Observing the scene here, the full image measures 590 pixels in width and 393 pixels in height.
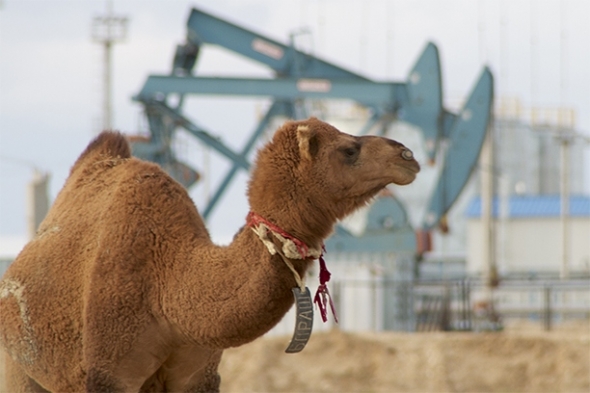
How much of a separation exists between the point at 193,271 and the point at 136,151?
17.5 meters

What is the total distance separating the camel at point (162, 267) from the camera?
5333 millimetres

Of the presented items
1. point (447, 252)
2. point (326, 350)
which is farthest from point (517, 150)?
point (326, 350)

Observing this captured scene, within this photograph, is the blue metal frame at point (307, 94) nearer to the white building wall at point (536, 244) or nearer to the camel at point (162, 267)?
the camel at point (162, 267)

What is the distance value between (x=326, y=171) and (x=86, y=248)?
1.44 metres

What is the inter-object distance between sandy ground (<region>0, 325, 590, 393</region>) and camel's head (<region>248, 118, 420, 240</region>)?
11099mm

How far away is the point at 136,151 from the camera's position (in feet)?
75.1

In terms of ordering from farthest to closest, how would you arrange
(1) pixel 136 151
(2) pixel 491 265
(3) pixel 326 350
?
1. (2) pixel 491 265
2. (1) pixel 136 151
3. (3) pixel 326 350

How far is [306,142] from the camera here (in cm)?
535

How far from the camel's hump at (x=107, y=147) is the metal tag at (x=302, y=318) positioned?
1.83m

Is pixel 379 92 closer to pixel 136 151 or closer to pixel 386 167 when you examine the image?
pixel 136 151

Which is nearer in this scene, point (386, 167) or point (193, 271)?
point (386, 167)

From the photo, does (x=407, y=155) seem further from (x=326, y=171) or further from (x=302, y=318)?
(x=302, y=318)

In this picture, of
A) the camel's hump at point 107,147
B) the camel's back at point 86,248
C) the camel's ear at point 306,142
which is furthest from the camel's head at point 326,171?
the camel's hump at point 107,147

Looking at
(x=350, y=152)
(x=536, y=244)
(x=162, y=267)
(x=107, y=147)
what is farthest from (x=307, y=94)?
(x=536, y=244)
